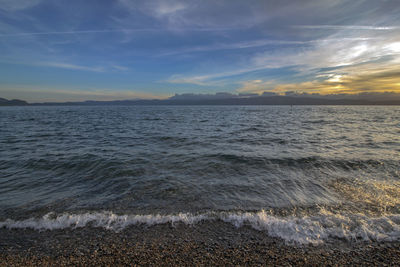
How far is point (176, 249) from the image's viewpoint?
165 inches

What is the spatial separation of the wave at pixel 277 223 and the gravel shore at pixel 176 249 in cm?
20

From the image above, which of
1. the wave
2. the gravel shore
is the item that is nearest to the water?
the wave

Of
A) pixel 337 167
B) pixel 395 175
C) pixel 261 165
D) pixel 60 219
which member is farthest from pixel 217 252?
pixel 395 175

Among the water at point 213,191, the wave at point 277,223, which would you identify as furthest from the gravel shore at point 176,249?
the water at point 213,191

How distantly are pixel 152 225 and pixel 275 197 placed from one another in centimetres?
454

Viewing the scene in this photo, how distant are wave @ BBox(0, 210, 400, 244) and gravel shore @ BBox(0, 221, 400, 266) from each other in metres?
0.20

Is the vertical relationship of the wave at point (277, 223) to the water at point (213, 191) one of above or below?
above

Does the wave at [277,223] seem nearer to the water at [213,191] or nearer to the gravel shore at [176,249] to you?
the water at [213,191]

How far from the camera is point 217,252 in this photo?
4102mm

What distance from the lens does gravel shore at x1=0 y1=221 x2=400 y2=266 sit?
3838 millimetres

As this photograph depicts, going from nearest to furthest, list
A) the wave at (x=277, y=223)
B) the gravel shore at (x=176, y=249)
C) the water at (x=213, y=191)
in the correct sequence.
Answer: the gravel shore at (x=176, y=249), the wave at (x=277, y=223), the water at (x=213, y=191)

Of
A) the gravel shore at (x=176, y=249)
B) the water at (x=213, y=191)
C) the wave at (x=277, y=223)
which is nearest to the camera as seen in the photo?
the gravel shore at (x=176, y=249)

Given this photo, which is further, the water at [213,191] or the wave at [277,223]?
the water at [213,191]

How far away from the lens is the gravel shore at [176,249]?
3.84 m
